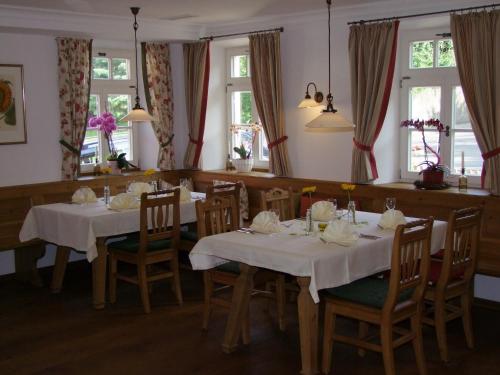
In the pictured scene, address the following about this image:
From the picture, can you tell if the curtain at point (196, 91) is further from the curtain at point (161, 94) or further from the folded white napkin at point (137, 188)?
the folded white napkin at point (137, 188)

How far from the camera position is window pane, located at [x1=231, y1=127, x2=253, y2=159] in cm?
748

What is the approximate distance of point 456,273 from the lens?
167 inches

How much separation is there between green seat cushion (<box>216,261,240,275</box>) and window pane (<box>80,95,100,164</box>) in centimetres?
317

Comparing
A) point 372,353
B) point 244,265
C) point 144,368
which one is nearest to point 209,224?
point 244,265

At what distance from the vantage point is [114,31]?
6504 millimetres

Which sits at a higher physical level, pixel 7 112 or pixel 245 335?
pixel 7 112

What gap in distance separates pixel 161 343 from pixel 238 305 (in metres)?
0.68

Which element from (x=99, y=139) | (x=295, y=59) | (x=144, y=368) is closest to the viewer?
(x=144, y=368)

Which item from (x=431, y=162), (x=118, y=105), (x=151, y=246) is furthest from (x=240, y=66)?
(x=151, y=246)

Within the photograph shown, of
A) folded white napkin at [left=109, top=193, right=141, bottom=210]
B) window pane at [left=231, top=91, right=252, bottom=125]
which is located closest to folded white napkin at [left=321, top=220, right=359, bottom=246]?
folded white napkin at [left=109, top=193, right=141, bottom=210]

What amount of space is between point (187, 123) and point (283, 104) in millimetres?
1453

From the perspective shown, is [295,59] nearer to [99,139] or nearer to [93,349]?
[99,139]

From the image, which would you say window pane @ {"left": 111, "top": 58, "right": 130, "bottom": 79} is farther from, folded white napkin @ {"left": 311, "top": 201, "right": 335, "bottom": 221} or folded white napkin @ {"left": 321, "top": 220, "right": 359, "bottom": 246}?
folded white napkin @ {"left": 321, "top": 220, "right": 359, "bottom": 246}

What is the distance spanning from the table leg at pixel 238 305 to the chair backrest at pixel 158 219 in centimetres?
126
